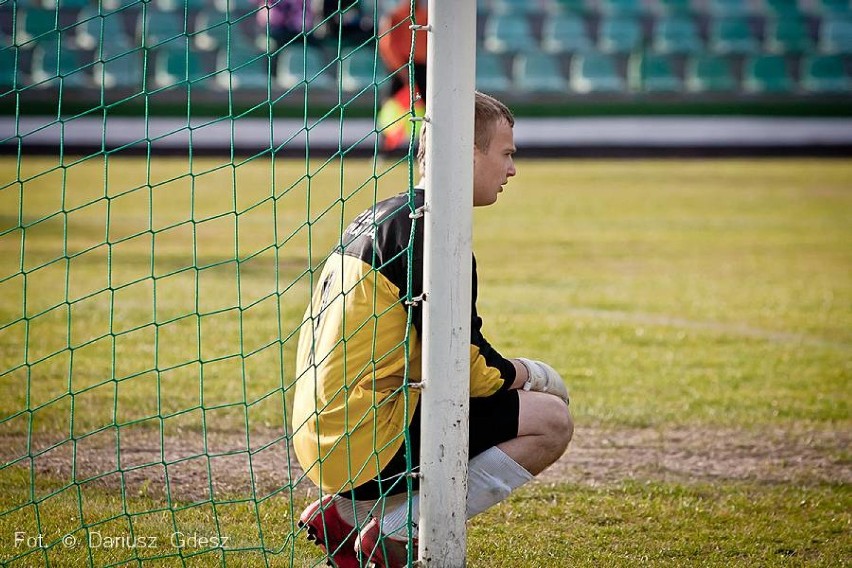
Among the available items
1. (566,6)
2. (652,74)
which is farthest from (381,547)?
(566,6)

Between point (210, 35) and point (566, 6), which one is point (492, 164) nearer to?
point (210, 35)

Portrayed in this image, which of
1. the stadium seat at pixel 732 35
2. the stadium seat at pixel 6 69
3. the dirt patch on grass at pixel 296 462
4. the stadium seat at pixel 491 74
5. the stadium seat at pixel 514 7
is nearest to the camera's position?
the dirt patch on grass at pixel 296 462

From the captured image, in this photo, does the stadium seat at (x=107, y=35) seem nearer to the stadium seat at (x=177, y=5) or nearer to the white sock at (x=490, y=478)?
the stadium seat at (x=177, y=5)

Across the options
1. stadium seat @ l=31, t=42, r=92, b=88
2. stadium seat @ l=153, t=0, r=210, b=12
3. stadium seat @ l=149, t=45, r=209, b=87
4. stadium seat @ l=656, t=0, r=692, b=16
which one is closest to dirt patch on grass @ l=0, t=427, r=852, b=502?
stadium seat @ l=149, t=45, r=209, b=87

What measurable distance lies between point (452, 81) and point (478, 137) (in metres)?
0.26

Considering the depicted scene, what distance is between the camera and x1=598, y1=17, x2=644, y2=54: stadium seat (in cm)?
2244

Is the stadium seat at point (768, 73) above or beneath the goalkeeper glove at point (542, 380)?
above

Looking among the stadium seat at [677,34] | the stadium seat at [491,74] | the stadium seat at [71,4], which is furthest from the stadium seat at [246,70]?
the stadium seat at [677,34]

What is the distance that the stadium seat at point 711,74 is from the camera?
71.9 feet

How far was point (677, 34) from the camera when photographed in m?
23.1

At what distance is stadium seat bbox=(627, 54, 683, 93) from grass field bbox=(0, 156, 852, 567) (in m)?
9.14

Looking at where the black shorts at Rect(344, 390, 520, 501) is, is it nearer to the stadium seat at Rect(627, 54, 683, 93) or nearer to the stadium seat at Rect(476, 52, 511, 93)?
the stadium seat at Rect(476, 52, 511, 93)

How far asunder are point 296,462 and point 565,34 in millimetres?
19696

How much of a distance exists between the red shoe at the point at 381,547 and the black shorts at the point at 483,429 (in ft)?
0.32
